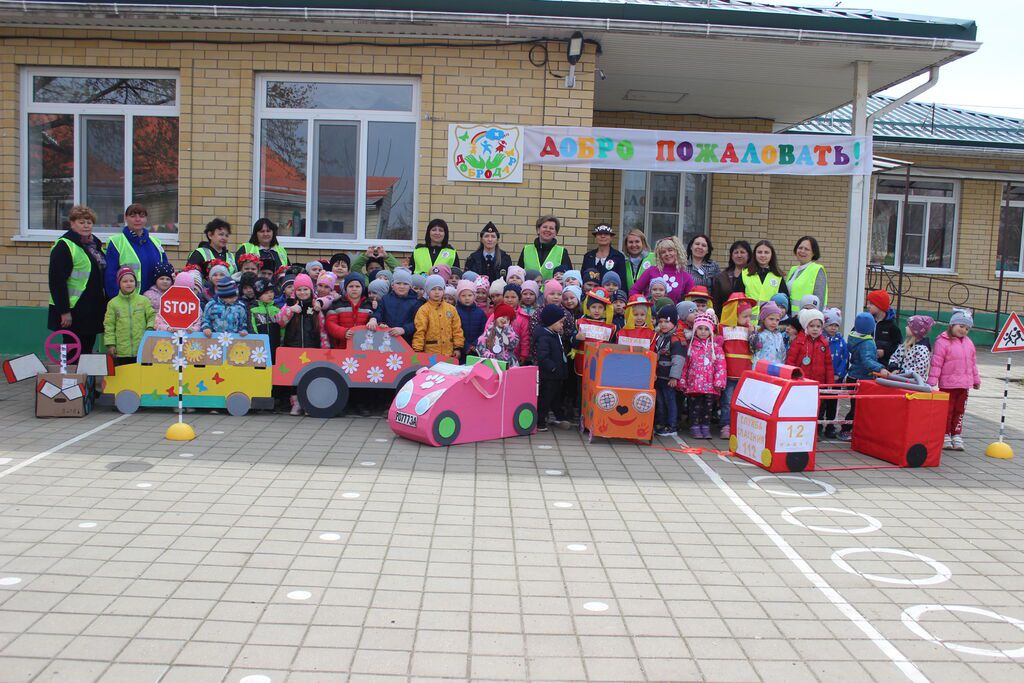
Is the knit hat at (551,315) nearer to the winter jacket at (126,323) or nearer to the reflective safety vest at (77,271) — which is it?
the winter jacket at (126,323)

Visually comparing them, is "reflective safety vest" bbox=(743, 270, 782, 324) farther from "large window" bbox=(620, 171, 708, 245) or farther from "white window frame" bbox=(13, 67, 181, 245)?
"white window frame" bbox=(13, 67, 181, 245)

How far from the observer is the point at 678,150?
9234 mm

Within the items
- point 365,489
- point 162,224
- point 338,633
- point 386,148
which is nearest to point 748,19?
point 386,148

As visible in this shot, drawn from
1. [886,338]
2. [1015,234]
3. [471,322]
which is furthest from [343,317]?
[1015,234]

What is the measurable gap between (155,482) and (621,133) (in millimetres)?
6027

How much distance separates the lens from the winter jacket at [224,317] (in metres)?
7.93

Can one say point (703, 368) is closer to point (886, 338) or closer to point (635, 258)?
point (635, 258)

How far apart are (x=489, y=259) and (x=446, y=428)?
2.65m

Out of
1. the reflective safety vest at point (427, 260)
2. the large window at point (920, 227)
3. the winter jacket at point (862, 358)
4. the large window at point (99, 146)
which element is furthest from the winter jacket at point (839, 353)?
the large window at point (920, 227)

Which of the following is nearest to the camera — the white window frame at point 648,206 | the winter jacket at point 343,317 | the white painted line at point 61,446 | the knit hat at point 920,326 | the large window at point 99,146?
the white painted line at point 61,446

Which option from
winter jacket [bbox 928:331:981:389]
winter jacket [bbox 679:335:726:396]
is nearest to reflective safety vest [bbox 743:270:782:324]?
winter jacket [bbox 679:335:726:396]

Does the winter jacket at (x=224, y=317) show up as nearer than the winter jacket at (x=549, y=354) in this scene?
No

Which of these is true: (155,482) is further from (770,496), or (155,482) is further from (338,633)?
(770,496)

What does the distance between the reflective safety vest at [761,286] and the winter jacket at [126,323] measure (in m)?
5.88
